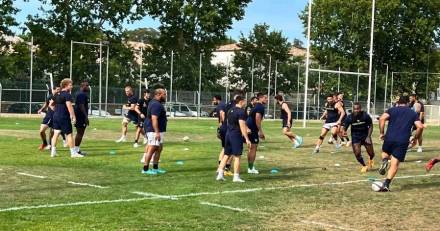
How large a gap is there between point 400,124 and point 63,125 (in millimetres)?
8912

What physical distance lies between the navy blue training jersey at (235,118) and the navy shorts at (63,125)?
18.8ft

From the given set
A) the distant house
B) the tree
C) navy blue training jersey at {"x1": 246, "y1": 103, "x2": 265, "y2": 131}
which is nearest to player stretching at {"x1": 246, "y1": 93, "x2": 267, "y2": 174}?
navy blue training jersey at {"x1": 246, "y1": 103, "x2": 265, "y2": 131}

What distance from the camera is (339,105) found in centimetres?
2148

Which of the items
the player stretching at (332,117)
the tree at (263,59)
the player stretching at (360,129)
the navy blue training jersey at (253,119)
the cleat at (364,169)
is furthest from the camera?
the tree at (263,59)

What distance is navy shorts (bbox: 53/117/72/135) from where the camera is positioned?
17047mm

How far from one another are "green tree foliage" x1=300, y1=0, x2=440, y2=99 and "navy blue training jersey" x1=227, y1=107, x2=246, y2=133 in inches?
2448

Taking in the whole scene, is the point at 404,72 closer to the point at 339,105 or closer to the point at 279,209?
the point at 339,105


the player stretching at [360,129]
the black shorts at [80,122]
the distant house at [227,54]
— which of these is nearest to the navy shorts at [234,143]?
the player stretching at [360,129]

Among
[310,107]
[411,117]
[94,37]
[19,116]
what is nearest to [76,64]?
[94,37]

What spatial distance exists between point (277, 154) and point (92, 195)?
32.6ft

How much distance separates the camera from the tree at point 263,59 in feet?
224

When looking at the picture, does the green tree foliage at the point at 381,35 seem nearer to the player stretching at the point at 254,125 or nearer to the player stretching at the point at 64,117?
the player stretching at the point at 64,117

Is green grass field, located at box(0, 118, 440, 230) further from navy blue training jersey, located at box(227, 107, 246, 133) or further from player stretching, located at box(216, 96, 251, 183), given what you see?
navy blue training jersey, located at box(227, 107, 246, 133)

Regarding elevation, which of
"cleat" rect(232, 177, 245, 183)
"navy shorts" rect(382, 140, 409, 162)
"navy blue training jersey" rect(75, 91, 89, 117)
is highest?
"navy blue training jersey" rect(75, 91, 89, 117)
